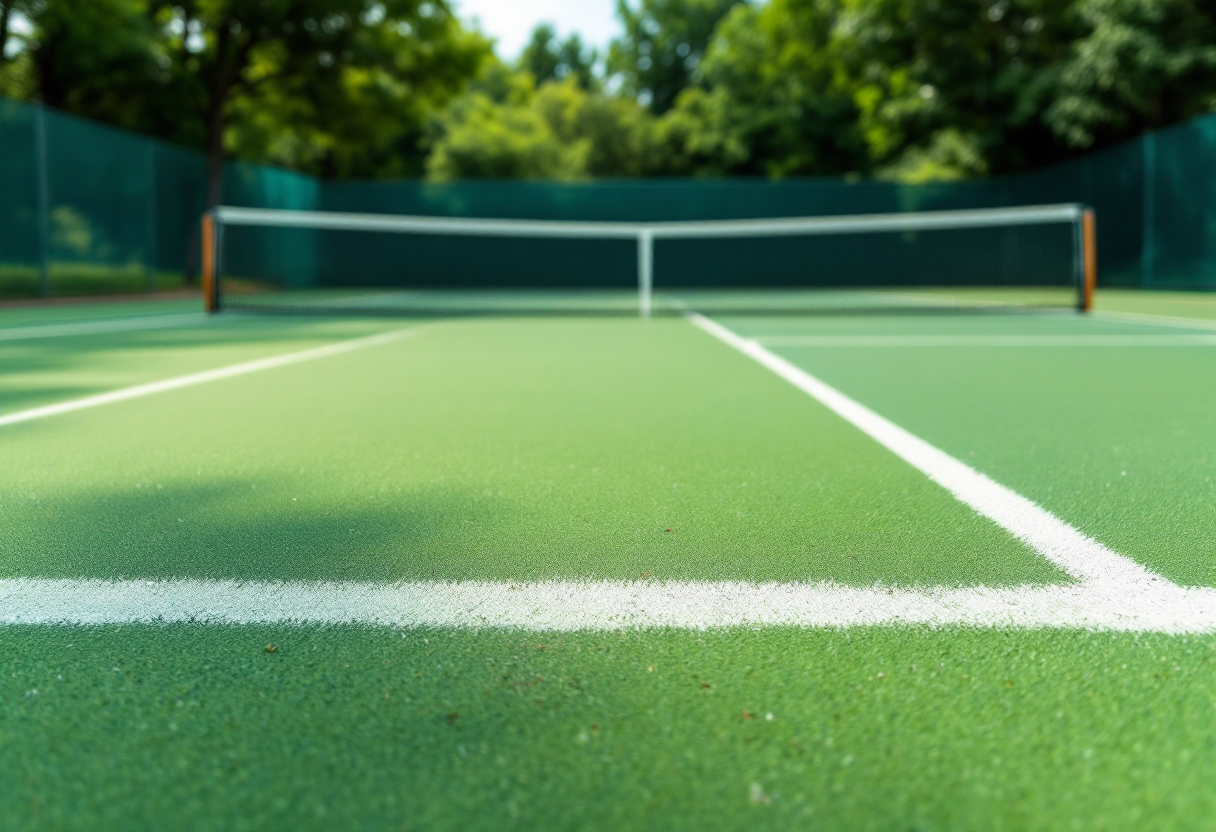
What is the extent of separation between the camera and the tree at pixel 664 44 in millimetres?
59188

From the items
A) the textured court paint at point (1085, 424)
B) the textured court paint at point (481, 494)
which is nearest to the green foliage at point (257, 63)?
the textured court paint at point (1085, 424)

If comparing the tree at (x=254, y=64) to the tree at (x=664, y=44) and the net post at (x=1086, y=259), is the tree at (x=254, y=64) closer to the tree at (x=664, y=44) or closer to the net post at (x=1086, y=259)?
the net post at (x=1086, y=259)

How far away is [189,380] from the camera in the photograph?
17.8 ft

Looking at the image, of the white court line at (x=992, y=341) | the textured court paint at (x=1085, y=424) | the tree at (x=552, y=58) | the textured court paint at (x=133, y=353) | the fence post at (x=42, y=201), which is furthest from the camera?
the tree at (x=552, y=58)

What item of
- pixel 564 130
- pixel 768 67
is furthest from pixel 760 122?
pixel 564 130

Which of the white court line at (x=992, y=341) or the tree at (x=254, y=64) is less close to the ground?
the tree at (x=254, y=64)

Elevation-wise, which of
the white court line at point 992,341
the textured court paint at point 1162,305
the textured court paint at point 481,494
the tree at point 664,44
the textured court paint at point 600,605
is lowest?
the textured court paint at point 600,605

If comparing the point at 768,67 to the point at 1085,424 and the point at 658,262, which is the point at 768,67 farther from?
the point at 1085,424

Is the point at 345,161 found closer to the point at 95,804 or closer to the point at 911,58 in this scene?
the point at 911,58

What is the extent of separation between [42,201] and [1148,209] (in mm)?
17050

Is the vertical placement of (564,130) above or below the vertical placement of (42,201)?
above

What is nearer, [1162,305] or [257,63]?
[1162,305]

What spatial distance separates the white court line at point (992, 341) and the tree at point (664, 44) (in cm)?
5416

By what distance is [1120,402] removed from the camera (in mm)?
4488
